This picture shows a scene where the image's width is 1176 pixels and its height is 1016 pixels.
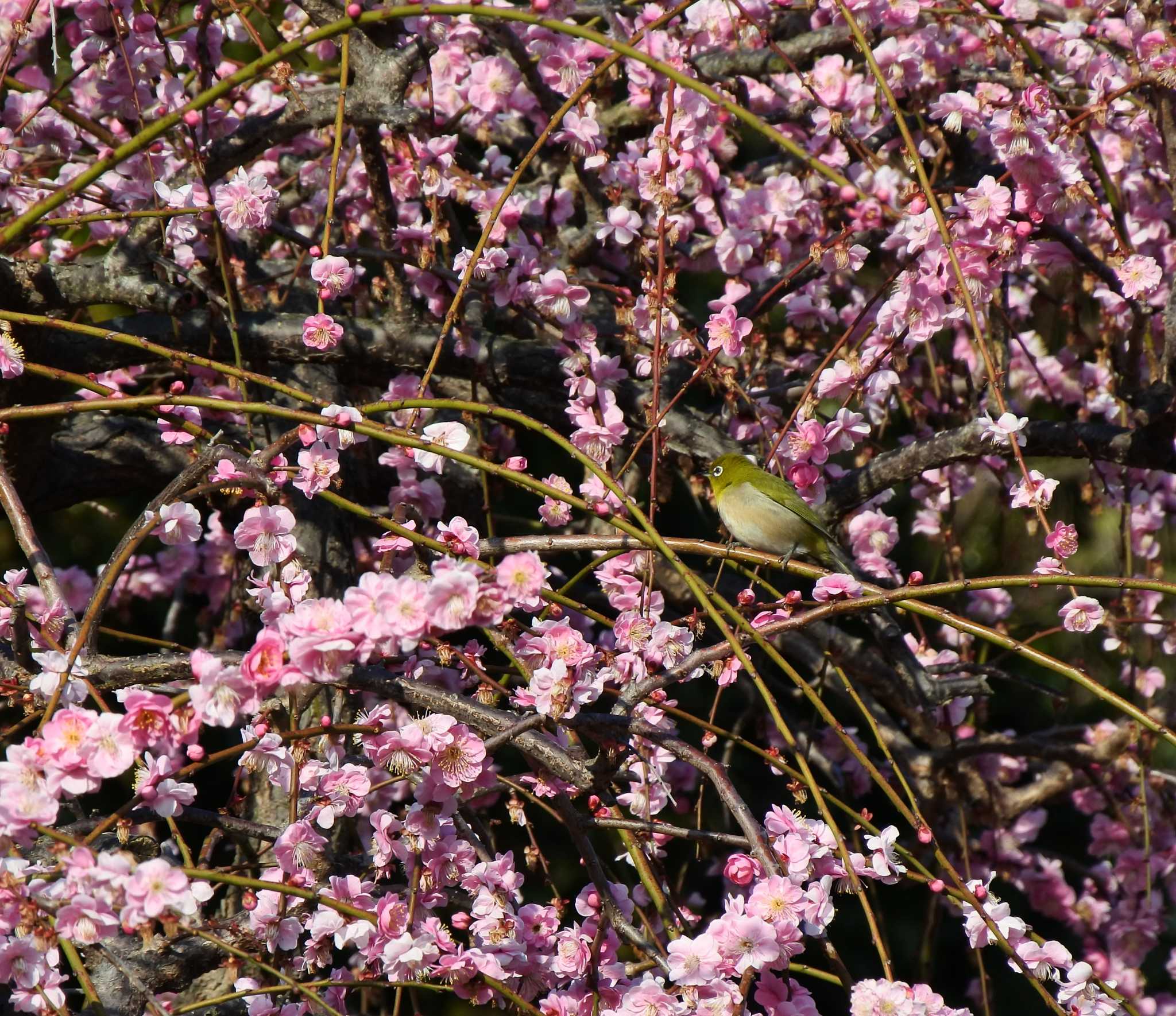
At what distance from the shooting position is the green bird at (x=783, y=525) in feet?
8.02

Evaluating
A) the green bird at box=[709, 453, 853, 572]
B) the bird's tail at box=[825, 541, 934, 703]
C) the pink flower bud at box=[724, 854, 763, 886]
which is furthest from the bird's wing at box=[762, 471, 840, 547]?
the pink flower bud at box=[724, 854, 763, 886]

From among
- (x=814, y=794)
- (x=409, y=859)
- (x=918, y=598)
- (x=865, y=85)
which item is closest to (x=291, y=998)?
(x=409, y=859)

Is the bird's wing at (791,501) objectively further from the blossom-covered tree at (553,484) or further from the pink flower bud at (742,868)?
the pink flower bud at (742,868)

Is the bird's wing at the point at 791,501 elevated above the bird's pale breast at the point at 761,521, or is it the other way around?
the bird's wing at the point at 791,501

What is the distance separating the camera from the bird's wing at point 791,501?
246 cm

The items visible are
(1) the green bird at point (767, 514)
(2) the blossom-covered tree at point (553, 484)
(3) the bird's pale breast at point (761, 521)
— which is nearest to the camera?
(2) the blossom-covered tree at point (553, 484)

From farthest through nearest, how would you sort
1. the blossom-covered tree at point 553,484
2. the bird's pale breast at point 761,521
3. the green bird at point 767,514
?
the bird's pale breast at point 761,521 < the green bird at point 767,514 < the blossom-covered tree at point 553,484

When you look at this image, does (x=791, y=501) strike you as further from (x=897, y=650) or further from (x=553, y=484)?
(x=553, y=484)

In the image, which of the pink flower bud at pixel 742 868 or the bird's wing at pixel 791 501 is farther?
the bird's wing at pixel 791 501

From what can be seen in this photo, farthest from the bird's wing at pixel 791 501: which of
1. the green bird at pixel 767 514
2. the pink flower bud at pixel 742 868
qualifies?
the pink flower bud at pixel 742 868

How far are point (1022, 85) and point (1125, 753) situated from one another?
5.24 ft

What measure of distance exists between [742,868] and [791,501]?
3.81 feet

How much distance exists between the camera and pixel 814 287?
2740 millimetres

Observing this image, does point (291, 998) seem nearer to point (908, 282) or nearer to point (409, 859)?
point (409, 859)
